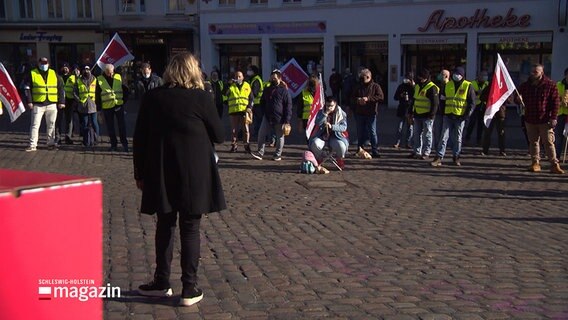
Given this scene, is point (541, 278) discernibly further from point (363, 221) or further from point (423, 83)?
point (423, 83)

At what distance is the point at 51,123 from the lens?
50.6 ft

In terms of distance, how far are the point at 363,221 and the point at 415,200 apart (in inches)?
72.9

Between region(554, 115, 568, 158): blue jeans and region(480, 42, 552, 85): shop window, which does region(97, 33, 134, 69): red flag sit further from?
region(480, 42, 552, 85): shop window

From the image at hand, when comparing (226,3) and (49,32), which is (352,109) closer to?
(226,3)

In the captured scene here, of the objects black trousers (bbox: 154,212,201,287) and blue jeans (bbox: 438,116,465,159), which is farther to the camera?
blue jeans (bbox: 438,116,465,159)

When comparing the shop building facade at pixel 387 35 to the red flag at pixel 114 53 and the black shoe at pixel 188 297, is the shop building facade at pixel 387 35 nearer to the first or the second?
the red flag at pixel 114 53

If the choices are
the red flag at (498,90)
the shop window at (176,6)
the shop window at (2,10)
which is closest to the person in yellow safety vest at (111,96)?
the red flag at (498,90)

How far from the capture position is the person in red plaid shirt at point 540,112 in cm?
1245

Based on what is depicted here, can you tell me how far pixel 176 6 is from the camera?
3772 centimetres

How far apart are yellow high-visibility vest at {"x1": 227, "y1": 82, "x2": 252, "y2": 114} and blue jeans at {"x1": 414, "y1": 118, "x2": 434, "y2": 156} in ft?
11.8

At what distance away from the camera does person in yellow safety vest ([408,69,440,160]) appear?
45.8 feet

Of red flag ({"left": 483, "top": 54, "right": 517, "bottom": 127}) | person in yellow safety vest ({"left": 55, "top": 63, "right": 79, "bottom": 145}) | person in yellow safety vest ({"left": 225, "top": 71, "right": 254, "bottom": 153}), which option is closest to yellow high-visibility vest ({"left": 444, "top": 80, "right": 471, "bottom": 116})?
red flag ({"left": 483, "top": 54, "right": 517, "bottom": 127})

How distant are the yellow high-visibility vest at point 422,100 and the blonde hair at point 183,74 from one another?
9389 millimetres

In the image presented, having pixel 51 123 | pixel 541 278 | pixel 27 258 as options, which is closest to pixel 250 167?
pixel 51 123
